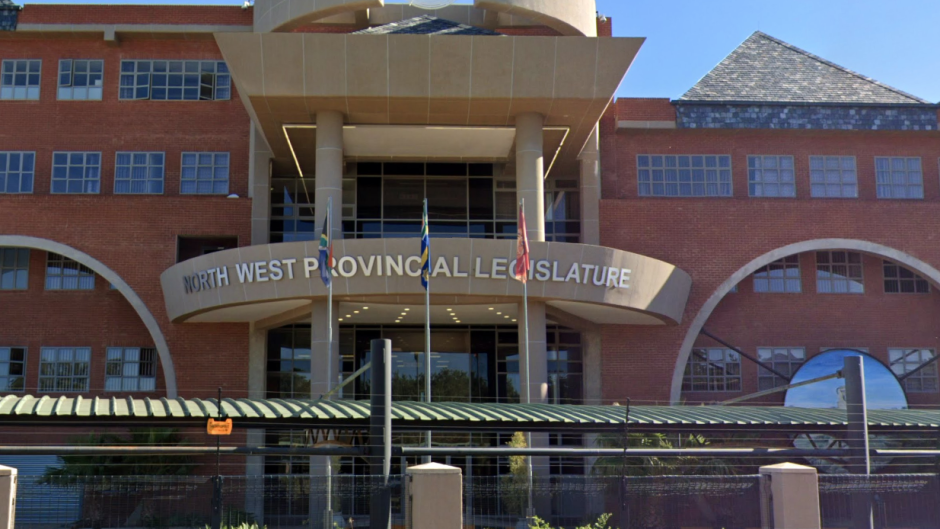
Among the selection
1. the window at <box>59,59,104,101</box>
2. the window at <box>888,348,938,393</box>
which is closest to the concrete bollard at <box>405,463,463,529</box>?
the window at <box>59,59,104,101</box>

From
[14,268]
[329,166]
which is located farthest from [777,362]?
[14,268]

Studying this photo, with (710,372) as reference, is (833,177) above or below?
above

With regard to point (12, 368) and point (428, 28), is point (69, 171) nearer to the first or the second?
point (12, 368)

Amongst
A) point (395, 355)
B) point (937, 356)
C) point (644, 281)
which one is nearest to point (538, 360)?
point (644, 281)

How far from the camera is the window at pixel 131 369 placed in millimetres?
37375

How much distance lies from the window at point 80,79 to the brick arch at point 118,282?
5915 millimetres

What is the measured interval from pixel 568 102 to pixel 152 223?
52.3ft

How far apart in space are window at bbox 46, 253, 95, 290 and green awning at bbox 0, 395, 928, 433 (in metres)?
19.7

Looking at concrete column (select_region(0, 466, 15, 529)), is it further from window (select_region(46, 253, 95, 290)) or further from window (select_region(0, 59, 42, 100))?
window (select_region(0, 59, 42, 100))

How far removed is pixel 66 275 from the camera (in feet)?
126

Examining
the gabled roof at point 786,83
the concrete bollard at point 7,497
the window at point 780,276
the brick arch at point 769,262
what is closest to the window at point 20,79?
the gabled roof at point 786,83

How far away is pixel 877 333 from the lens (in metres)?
39.9

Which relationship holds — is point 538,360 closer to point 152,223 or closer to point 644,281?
point 644,281

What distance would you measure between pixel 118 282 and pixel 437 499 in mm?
24985
